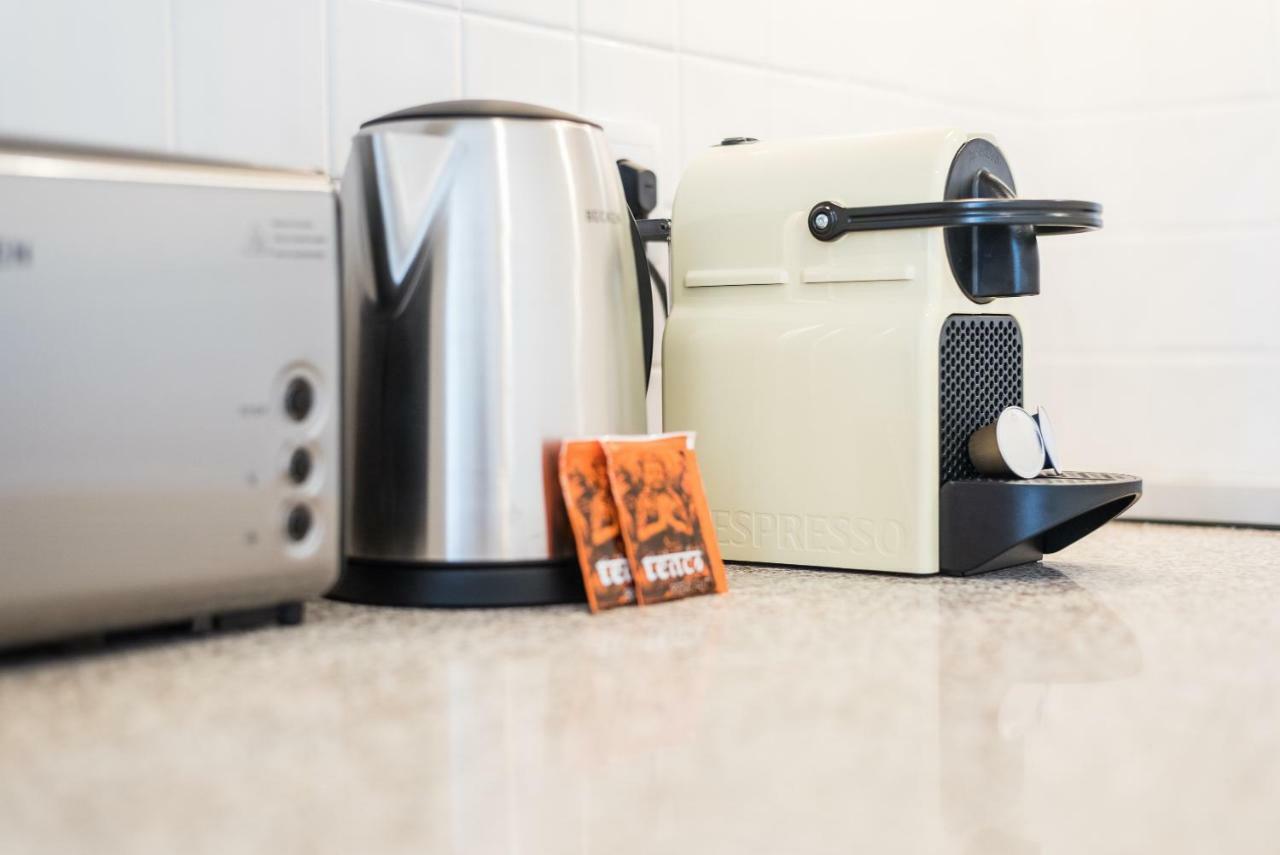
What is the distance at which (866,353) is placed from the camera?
87cm

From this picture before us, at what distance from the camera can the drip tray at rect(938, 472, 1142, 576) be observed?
846 mm

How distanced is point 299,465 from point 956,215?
0.42m

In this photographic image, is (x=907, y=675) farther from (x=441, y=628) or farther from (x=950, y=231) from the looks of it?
(x=950, y=231)

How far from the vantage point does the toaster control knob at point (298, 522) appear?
2.15ft

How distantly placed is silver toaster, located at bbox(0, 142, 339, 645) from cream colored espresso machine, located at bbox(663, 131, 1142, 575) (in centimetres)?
33

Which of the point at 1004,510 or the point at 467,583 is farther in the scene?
the point at 1004,510

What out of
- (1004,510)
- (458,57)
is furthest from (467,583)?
(458,57)

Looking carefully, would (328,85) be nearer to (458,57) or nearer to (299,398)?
(458,57)

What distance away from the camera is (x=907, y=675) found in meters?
0.60

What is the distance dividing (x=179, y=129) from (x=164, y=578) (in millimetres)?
357

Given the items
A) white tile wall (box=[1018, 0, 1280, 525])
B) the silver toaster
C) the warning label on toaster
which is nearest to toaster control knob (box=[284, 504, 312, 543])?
the silver toaster

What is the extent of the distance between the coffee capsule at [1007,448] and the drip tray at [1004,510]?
0.01 meters

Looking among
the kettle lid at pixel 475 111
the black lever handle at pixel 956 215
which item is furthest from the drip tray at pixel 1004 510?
the kettle lid at pixel 475 111

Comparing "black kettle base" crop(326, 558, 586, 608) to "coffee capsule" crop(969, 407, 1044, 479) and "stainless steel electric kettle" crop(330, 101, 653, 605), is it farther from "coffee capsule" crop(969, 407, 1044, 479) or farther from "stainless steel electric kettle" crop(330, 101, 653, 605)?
"coffee capsule" crop(969, 407, 1044, 479)
